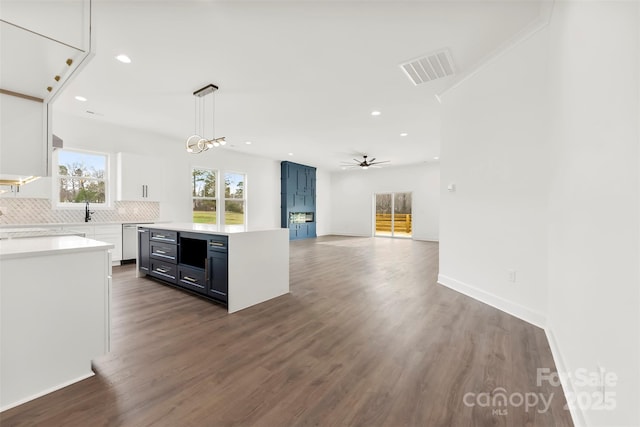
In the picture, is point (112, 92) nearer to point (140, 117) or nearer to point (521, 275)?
point (140, 117)

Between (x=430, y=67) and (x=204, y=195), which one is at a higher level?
(x=430, y=67)

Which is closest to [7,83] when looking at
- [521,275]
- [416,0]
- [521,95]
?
[416,0]

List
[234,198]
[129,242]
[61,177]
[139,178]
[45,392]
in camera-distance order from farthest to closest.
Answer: [234,198] < [139,178] < [129,242] < [61,177] < [45,392]

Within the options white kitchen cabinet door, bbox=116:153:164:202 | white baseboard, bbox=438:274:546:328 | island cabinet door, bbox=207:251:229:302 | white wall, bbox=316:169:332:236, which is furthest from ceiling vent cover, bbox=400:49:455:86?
white wall, bbox=316:169:332:236

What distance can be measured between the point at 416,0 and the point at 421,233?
29.3ft

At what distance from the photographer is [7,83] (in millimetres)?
1663

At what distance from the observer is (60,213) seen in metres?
4.95

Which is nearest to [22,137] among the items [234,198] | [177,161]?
[177,161]

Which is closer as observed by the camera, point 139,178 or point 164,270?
point 164,270

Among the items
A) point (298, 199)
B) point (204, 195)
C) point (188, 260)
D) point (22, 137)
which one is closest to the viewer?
point (22, 137)

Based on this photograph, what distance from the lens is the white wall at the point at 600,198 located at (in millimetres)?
955

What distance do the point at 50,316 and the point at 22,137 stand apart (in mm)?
1252

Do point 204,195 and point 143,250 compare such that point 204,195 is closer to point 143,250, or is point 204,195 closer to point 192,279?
point 143,250

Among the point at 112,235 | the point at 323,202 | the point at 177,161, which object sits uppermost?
the point at 177,161
